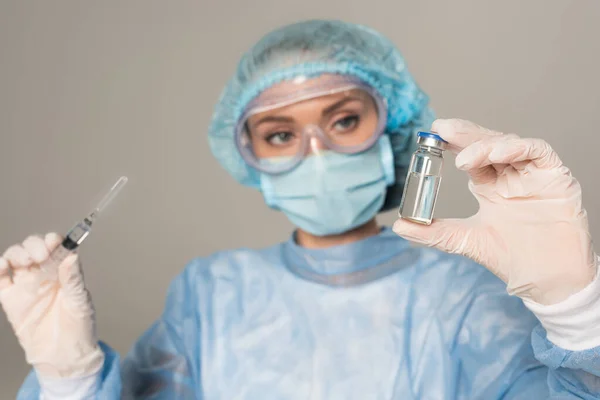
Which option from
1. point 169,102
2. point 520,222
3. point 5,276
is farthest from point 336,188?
point 169,102

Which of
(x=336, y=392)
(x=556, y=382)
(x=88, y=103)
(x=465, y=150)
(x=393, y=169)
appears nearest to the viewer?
(x=465, y=150)

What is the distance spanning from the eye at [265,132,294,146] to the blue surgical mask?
48 mm

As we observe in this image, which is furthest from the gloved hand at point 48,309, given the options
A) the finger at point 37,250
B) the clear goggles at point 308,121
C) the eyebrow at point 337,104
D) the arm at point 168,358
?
the eyebrow at point 337,104

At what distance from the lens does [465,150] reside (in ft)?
4.12

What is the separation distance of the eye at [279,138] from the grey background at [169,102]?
83 centimetres

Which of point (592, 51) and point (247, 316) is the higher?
point (592, 51)

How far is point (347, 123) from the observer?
1806 millimetres

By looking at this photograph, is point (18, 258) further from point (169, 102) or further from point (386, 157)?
point (169, 102)

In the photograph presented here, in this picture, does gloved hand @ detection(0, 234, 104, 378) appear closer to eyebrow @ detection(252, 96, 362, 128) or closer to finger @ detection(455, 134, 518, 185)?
eyebrow @ detection(252, 96, 362, 128)

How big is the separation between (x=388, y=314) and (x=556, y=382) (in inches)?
17.9

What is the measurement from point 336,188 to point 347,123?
0.53ft

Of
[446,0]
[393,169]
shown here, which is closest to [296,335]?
[393,169]

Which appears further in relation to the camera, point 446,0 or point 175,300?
point 446,0

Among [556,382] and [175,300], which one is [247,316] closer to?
[175,300]
